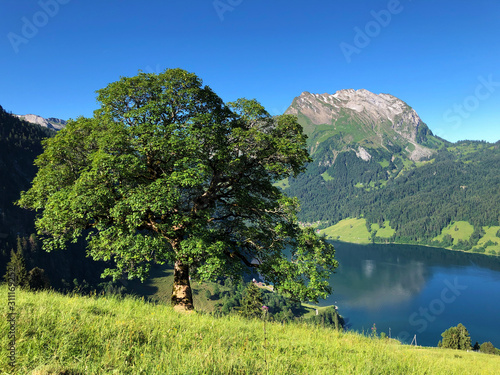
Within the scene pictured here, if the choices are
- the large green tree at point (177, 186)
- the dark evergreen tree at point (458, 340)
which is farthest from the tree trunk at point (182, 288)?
the dark evergreen tree at point (458, 340)

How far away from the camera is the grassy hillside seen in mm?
5227

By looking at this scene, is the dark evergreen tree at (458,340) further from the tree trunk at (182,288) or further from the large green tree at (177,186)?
the tree trunk at (182,288)

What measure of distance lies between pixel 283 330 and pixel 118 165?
9897 mm

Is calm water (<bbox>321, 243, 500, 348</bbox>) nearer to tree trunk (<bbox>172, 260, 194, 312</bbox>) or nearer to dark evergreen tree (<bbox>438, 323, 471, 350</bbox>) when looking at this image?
dark evergreen tree (<bbox>438, 323, 471, 350</bbox>)

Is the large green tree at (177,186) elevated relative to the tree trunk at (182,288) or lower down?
elevated

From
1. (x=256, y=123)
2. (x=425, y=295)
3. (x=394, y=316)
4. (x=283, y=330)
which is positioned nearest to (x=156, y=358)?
(x=283, y=330)

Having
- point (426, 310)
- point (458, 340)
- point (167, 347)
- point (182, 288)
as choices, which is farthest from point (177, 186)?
point (426, 310)

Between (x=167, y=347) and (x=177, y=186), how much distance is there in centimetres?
894

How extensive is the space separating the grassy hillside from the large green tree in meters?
4.47

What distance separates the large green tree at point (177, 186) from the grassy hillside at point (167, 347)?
4.47m

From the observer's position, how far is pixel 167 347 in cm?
656

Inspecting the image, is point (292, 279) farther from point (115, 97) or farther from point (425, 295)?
point (425, 295)

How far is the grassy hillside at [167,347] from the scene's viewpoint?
17.1 ft

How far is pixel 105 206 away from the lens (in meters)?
13.5
